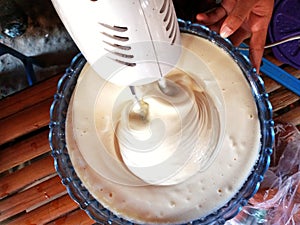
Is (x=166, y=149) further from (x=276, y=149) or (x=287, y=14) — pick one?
(x=287, y=14)

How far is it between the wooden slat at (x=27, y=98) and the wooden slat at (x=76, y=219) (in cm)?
26

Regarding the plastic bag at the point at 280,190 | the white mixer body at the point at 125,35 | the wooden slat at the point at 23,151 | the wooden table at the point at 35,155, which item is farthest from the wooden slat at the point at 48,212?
the white mixer body at the point at 125,35

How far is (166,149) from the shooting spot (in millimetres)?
646

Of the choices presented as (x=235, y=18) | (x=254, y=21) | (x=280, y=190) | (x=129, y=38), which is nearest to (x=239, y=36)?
(x=254, y=21)

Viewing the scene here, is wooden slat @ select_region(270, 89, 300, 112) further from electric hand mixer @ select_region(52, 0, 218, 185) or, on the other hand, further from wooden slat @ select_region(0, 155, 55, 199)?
wooden slat @ select_region(0, 155, 55, 199)

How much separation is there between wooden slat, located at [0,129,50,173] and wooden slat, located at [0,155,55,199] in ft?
0.06

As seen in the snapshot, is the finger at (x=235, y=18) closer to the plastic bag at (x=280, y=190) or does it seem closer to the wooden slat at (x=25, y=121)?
the plastic bag at (x=280, y=190)

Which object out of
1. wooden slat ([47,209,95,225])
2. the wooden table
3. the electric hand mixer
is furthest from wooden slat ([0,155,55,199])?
the electric hand mixer

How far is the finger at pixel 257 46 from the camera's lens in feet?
2.83

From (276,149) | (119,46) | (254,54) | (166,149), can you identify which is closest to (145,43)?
(119,46)

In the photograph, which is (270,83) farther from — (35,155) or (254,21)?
(35,155)

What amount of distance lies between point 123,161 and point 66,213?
0.31 m

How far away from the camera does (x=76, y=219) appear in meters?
0.94

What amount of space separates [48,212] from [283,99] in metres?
0.57
